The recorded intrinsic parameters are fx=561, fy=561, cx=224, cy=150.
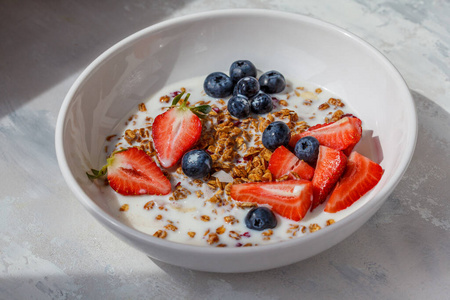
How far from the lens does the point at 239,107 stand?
4.61 ft

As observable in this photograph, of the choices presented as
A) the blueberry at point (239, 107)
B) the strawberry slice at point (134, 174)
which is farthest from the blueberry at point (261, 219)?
the blueberry at point (239, 107)

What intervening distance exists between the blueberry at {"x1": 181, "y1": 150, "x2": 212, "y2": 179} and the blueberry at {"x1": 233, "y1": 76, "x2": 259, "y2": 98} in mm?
263

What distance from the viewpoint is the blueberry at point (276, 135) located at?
1283 mm

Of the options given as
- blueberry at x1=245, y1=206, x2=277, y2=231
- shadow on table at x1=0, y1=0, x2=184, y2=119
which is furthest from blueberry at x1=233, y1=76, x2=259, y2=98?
shadow on table at x1=0, y1=0, x2=184, y2=119

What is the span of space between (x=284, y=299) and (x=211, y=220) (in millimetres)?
219

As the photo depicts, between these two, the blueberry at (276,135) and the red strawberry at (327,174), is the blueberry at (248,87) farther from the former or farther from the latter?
the red strawberry at (327,174)

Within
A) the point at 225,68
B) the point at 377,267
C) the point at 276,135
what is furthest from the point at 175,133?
the point at 377,267

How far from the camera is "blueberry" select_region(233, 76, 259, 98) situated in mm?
1445

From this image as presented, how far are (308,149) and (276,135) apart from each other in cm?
8

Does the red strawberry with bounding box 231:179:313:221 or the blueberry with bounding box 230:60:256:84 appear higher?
the blueberry with bounding box 230:60:256:84

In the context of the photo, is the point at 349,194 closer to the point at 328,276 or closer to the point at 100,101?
the point at 328,276

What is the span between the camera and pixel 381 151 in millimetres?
1319

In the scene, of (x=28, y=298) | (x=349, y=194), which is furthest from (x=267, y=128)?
(x=28, y=298)

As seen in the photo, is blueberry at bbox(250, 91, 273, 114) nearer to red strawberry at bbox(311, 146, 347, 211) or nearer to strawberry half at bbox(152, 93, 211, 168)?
strawberry half at bbox(152, 93, 211, 168)
